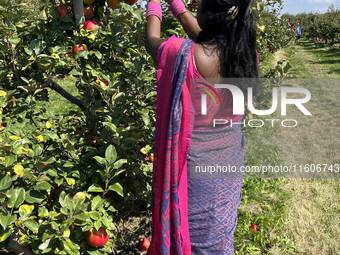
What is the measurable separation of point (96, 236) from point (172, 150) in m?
0.57

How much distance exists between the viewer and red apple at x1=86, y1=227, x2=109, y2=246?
1.40 metres

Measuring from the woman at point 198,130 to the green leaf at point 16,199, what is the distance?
0.56 m


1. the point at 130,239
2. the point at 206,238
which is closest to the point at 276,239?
the point at 130,239

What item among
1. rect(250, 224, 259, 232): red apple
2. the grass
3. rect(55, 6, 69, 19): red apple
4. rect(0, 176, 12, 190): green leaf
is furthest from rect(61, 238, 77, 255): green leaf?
rect(250, 224, 259, 232): red apple

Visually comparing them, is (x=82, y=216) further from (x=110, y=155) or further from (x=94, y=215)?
(x=110, y=155)

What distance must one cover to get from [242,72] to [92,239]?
1028mm

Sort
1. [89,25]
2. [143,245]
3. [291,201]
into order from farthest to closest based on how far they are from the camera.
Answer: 1. [291,201]
2. [143,245]
3. [89,25]

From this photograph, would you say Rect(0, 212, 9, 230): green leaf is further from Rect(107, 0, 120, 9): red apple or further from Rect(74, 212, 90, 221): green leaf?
Rect(107, 0, 120, 9): red apple

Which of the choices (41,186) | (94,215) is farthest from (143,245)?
(41,186)

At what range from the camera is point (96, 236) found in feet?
4.62

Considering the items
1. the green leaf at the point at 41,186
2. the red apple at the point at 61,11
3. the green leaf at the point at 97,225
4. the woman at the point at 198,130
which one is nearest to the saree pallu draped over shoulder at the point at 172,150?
the woman at the point at 198,130

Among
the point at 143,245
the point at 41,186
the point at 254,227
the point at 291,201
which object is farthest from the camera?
the point at 291,201

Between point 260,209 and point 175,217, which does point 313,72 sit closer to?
point 260,209

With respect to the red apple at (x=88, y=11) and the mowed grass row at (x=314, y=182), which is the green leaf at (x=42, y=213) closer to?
the red apple at (x=88, y=11)
